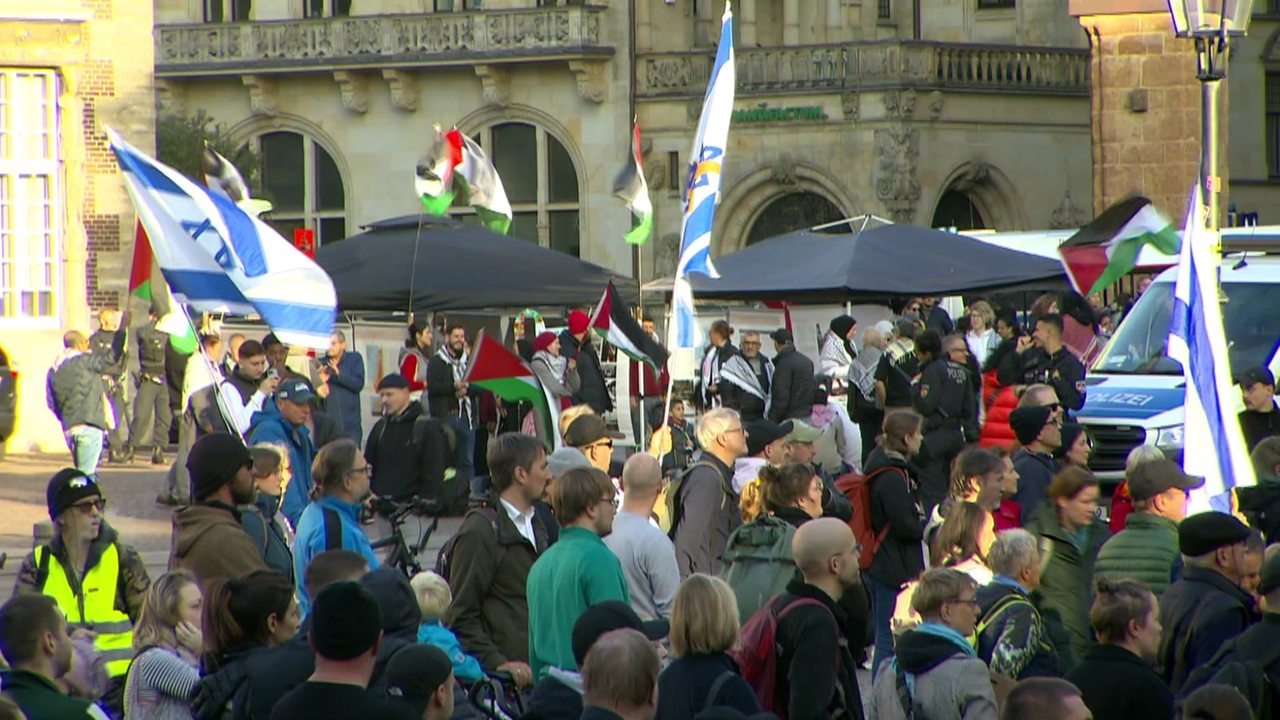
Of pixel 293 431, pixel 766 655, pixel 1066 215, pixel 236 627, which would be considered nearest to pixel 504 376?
pixel 293 431

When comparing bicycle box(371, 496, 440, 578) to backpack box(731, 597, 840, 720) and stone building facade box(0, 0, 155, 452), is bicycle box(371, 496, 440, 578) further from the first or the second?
stone building facade box(0, 0, 155, 452)

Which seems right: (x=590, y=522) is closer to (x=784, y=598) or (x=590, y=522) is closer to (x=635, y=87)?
(x=784, y=598)

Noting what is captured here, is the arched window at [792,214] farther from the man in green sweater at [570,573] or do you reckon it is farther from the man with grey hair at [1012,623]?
the man in green sweater at [570,573]

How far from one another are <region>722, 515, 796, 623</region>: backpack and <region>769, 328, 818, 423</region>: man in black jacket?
9779 millimetres

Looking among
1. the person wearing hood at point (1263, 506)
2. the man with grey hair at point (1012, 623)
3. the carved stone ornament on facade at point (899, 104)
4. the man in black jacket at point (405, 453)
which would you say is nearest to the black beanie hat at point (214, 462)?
the man with grey hair at point (1012, 623)

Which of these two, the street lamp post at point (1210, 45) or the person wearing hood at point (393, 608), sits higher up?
the street lamp post at point (1210, 45)

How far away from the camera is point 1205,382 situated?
985cm

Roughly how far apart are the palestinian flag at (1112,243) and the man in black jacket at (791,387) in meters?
4.53

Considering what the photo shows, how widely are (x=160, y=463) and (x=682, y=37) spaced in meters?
19.4

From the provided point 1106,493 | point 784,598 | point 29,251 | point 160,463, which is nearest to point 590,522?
point 784,598

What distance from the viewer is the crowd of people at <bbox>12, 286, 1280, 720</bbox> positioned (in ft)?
19.9

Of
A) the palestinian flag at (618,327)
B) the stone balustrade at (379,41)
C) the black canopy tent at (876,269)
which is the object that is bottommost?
the palestinian flag at (618,327)

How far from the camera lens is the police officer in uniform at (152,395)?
2155 cm

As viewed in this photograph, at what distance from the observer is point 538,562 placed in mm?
7426
